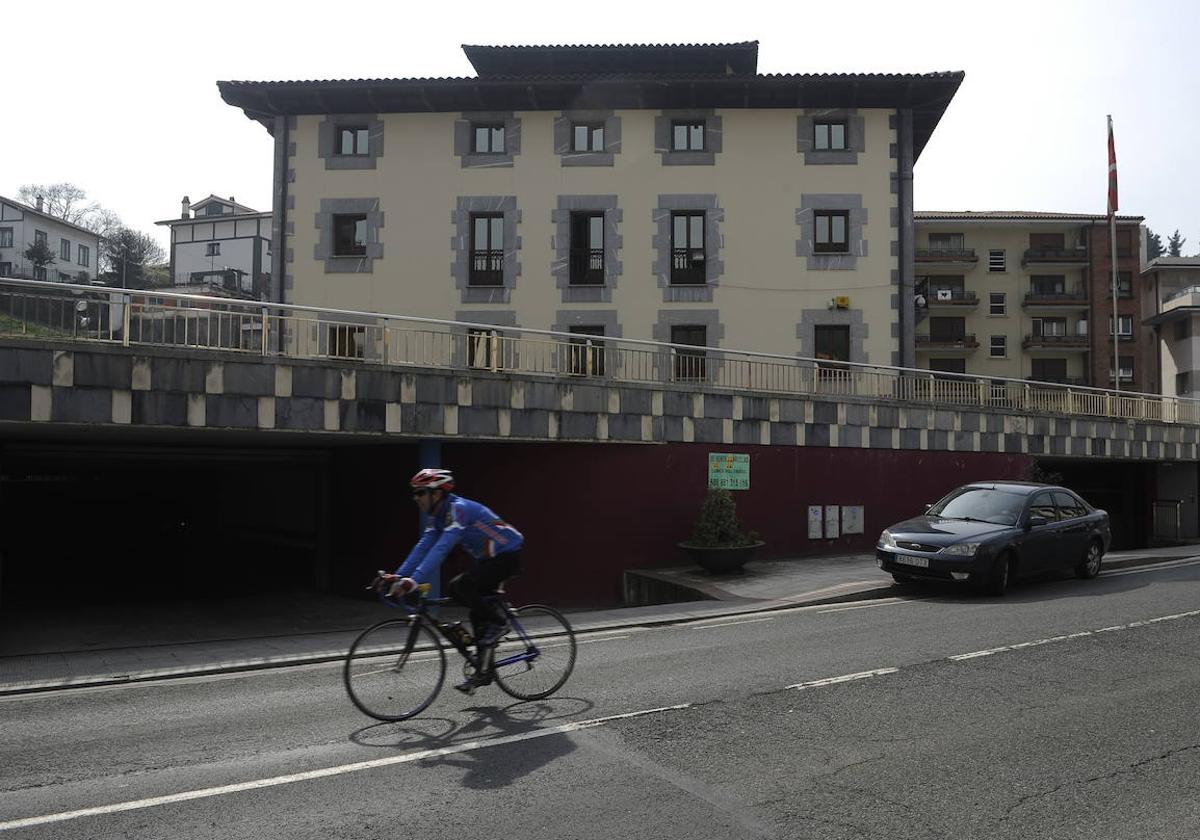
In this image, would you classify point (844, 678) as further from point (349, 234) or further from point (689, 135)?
point (349, 234)

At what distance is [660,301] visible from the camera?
25953mm

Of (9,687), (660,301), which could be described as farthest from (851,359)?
(9,687)

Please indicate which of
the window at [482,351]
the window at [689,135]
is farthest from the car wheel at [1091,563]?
the window at [689,135]

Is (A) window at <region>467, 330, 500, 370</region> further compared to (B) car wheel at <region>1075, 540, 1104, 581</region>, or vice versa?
(A) window at <region>467, 330, 500, 370</region>

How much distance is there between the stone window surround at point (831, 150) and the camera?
85.9ft

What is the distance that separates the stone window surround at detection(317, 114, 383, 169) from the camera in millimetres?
26312

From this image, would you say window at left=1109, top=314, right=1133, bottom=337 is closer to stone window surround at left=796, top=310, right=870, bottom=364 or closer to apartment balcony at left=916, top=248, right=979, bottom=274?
apartment balcony at left=916, top=248, right=979, bottom=274

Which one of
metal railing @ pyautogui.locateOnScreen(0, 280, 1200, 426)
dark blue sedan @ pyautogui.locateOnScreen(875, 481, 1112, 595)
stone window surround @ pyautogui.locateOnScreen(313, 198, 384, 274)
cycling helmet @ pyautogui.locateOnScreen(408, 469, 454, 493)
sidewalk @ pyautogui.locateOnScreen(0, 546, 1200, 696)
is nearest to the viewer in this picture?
cycling helmet @ pyautogui.locateOnScreen(408, 469, 454, 493)

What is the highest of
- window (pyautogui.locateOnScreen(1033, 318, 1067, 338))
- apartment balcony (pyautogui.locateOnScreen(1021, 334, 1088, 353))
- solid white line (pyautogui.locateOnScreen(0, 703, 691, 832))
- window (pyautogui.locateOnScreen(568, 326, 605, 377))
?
window (pyautogui.locateOnScreen(1033, 318, 1067, 338))

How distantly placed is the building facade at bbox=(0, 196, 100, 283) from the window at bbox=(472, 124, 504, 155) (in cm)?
5400

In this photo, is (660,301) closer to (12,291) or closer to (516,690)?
(12,291)

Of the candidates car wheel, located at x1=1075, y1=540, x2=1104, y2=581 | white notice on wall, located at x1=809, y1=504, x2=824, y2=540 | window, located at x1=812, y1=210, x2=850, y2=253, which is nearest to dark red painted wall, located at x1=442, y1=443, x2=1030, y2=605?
white notice on wall, located at x1=809, y1=504, x2=824, y2=540

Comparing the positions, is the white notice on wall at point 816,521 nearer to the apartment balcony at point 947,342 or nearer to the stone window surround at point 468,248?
the stone window surround at point 468,248

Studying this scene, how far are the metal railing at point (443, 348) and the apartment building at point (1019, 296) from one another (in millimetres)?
36131
